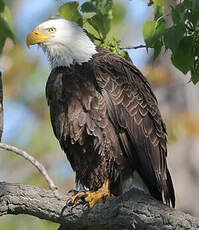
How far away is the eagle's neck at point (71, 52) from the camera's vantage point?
5633 millimetres

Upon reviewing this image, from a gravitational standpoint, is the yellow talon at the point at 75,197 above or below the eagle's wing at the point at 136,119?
below

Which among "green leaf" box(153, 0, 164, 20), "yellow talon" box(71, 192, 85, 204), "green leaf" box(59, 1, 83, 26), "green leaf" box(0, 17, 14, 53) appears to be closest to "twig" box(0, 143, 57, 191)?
"yellow talon" box(71, 192, 85, 204)

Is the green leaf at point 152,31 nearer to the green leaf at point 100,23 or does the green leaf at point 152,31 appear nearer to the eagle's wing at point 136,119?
the green leaf at point 100,23

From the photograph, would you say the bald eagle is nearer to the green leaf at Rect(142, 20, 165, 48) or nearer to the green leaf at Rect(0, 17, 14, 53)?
the green leaf at Rect(142, 20, 165, 48)

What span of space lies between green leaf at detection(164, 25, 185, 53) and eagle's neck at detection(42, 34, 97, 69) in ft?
4.80

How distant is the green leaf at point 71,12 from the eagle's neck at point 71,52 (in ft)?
1.05

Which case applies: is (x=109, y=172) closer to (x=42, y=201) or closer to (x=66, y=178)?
(x=42, y=201)

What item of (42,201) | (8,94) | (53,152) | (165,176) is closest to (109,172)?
(165,176)

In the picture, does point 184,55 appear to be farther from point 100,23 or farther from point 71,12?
point 71,12

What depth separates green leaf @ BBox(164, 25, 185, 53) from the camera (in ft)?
13.7

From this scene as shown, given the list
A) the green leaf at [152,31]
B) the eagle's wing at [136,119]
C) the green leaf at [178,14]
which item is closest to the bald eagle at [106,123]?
the eagle's wing at [136,119]

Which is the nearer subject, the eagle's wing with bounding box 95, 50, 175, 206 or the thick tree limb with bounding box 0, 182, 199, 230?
the thick tree limb with bounding box 0, 182, 199, 230

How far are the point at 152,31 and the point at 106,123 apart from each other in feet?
3.71

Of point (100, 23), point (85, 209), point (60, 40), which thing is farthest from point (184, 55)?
point (60, 40)
